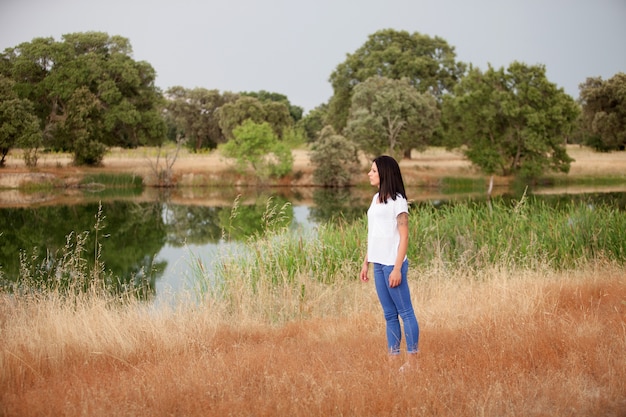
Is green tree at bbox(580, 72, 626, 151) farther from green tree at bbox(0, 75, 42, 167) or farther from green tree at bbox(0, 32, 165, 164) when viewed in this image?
green tree at bbox(0, 75, 42, 167)

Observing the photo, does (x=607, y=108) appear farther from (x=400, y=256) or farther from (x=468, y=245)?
(x=400, y=256)

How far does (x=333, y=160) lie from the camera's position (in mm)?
41094

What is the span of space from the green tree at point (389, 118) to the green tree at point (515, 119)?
90.8 inches

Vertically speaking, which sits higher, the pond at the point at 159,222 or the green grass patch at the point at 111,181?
the green grass patch at the point at 111,181

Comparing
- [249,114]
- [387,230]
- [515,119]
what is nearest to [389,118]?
[515,119]

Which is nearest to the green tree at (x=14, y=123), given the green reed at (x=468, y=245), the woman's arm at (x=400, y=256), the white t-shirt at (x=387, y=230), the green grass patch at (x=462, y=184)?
the green grass patch at (x=462, y=184)

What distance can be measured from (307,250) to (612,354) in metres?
6.35

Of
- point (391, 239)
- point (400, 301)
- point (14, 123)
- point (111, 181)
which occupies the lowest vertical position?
point (111, 181)

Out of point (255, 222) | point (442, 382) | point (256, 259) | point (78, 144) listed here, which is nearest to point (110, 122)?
point (78, 144)

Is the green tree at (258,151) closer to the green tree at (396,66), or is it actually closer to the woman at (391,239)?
the green tree at (396,66)

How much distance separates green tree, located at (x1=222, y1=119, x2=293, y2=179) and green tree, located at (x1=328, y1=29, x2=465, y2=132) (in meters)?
8.53

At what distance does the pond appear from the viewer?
50.3ft

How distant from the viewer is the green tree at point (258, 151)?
42.7 m

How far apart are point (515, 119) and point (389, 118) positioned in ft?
27.7
